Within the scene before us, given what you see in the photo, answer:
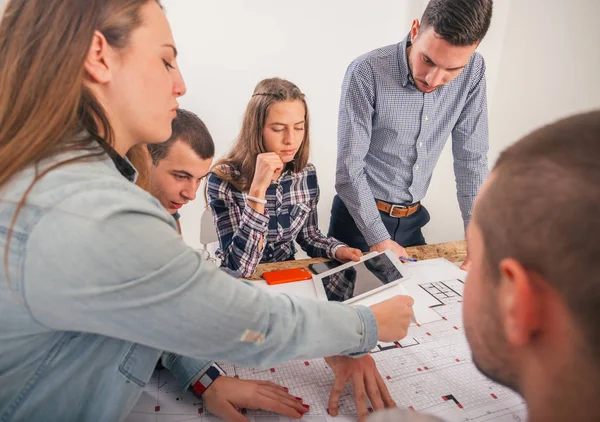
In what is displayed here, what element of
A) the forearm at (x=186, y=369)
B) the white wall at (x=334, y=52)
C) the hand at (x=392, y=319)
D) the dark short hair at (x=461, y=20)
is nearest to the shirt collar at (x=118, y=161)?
the forearm at (x=186, y=369)

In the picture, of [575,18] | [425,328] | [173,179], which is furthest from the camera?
[575,18]

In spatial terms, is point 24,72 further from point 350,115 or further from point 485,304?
point 350,115

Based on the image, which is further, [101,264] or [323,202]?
[323,202]

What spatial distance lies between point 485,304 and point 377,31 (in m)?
2.47

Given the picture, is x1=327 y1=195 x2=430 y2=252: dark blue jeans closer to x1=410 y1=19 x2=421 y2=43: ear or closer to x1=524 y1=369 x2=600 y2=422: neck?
x1=410 y1=19 x2=421 y2=43: ear

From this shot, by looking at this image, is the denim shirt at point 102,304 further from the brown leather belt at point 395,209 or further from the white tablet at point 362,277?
the brown leather belt at point 395,209

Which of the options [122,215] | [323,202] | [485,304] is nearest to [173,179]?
[122,215]

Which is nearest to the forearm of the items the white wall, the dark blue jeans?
the dark blue jeans

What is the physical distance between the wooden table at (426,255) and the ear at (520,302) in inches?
34.0

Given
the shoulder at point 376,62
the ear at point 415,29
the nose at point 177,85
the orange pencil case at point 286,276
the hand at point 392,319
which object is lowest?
the orange pencil case at point 286,276

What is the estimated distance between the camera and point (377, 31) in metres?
2.56

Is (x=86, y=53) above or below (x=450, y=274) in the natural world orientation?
above

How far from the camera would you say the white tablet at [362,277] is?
1.05 metres

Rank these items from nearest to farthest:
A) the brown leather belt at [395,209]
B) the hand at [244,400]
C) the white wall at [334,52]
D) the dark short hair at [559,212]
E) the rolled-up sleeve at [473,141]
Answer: the dark short hair at [559,212] < the hand at [244,400] < the rolled-up sleeve at [473,141] < the brown leather belt at [395,209] < the white wall at [334,52]
